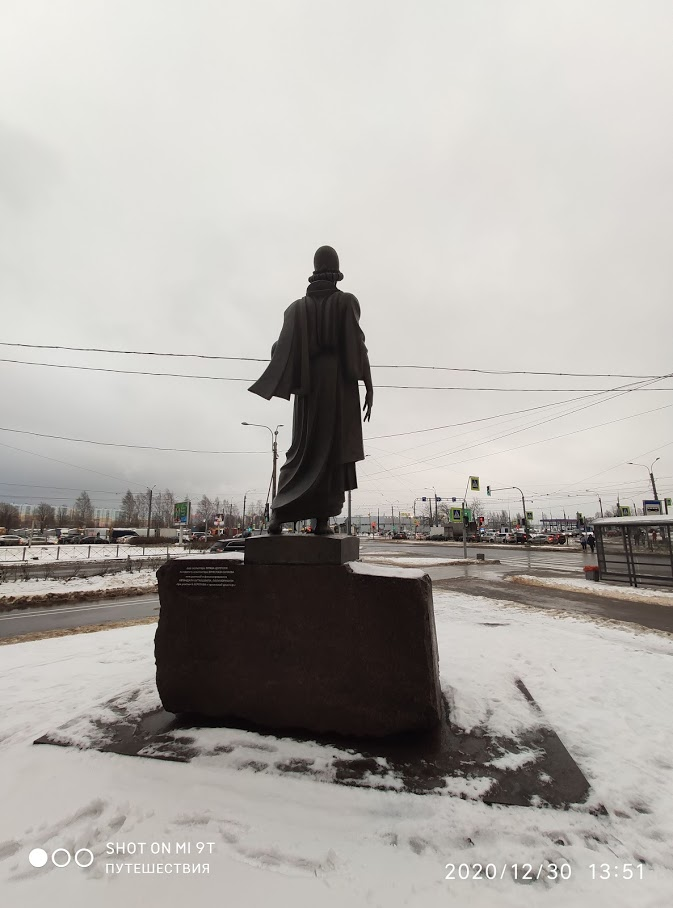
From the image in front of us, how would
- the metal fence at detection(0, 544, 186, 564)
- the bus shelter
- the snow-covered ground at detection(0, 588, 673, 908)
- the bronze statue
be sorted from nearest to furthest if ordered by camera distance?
the snow-covered ground at detection(0, 588, 673, 908) → the bronze statue → the bus shelter → the metal fence at detection(0, 544, 186, 564)

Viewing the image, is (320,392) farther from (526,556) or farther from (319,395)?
(526,556)

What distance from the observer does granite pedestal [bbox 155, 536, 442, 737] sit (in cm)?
297

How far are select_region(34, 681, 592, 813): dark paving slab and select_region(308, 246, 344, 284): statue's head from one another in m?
4.06

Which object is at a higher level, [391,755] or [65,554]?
[391,755]

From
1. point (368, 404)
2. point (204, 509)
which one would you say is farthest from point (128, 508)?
point (368, 404)

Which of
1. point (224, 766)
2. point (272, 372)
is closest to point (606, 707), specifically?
point (224, 766)

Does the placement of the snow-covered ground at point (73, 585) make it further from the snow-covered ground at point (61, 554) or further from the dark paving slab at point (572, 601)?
the dark paving slab at point (572, 601)

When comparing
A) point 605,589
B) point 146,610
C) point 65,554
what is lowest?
point 605,589

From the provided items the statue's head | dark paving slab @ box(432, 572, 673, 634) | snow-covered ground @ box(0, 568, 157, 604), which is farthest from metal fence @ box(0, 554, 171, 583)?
the statue's head

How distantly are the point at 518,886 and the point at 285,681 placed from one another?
177cm

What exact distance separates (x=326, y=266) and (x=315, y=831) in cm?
440

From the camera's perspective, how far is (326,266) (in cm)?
423

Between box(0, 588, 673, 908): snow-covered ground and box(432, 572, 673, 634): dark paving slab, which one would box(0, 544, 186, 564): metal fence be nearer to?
box(432, 572, 673, 634): dark paving slab

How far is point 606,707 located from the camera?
389 cm
